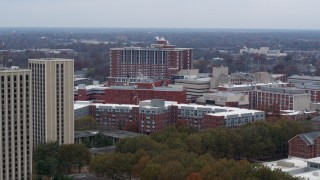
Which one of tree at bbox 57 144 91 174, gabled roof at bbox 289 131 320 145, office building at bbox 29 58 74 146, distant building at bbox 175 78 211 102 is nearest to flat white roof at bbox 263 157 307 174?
gabled roof at bbox 289 131 320 145

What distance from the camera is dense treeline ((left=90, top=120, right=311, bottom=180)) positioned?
127 feet

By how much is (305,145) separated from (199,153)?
8.07 meters

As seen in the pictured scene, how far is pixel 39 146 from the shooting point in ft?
158

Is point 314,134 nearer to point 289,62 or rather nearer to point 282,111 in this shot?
point 282,111

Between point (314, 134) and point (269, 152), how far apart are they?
12.6 feet

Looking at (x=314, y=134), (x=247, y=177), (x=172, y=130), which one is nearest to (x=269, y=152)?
(x=314, y=134)

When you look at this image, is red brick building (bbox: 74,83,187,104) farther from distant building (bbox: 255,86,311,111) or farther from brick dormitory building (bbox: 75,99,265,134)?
distant building (bbox: 255,86,311,111)

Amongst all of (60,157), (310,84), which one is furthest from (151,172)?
(310,84)

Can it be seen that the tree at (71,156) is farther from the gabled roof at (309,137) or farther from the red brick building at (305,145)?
the gabled roof at (309,137)

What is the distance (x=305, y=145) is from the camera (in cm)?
5047

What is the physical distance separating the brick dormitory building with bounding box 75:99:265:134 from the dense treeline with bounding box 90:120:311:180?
5.08 meters

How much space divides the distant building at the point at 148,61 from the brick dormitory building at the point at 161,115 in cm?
2448

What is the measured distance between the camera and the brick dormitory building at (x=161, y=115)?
6100 centimetres

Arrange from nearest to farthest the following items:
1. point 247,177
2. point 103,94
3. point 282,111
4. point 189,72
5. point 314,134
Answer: point 247,177 < point 314,134 < point 282,111 < point 103,94 < point 189,72
